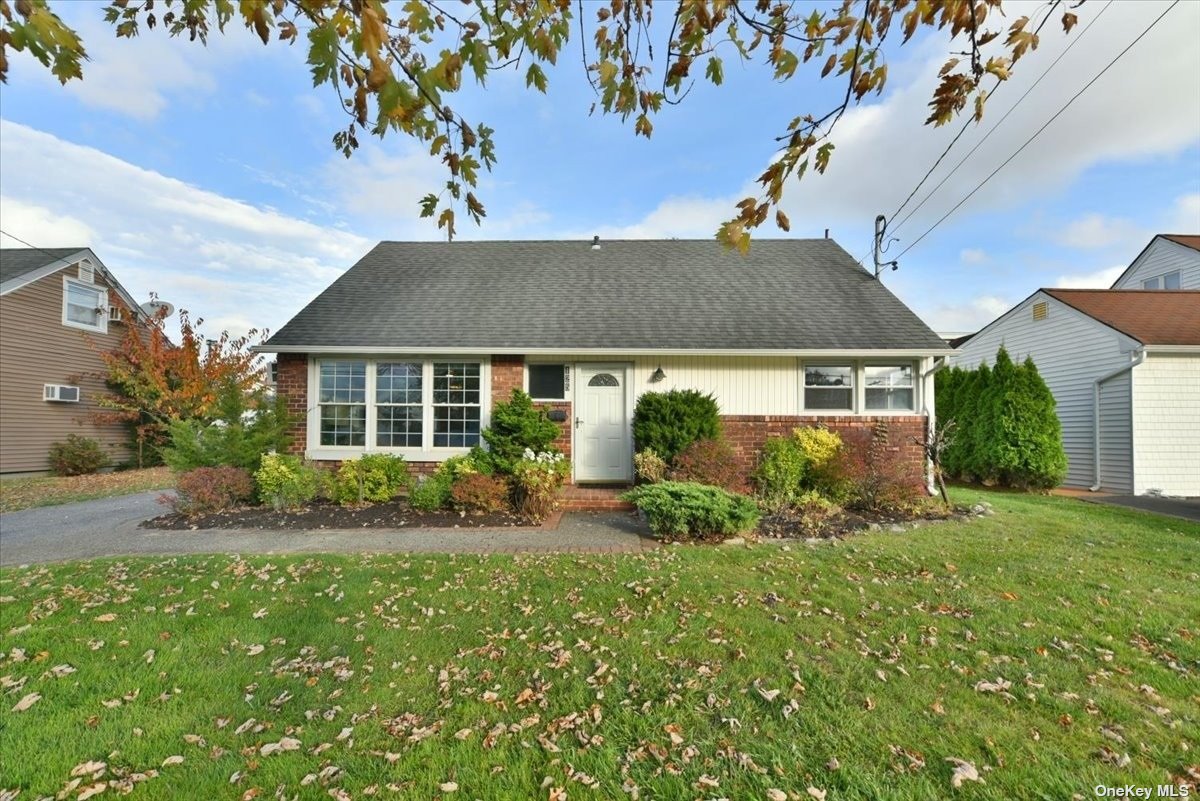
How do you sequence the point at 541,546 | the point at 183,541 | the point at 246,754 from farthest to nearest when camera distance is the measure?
the point at 183,541 < the point at 541,546 < the point at 246,754

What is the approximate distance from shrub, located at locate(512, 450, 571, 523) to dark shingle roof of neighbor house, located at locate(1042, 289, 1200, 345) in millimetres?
13280

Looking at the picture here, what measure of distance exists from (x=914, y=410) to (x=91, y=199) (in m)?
17.1

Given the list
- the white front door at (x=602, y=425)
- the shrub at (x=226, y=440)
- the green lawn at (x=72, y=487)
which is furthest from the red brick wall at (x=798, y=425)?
the green lawn at (x=72, y=487)

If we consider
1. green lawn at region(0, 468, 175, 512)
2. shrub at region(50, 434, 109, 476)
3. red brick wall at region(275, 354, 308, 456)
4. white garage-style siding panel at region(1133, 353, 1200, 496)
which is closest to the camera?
red brick wall at region(275, 354, 308, 456)

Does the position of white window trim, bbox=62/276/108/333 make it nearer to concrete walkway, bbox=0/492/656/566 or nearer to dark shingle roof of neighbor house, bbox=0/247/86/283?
dark shingle roof of neighbor house, bbox=0/247/86/283

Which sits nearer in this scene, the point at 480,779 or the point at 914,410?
the point at 480,779

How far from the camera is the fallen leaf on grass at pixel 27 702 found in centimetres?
302

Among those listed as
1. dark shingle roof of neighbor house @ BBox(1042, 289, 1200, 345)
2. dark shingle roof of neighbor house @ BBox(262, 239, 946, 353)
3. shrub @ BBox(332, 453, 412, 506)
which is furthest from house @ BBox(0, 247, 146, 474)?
dark shingle roof of neighbor house @ BBox(1042, 289, 1200, 345)

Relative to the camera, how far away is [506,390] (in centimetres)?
971

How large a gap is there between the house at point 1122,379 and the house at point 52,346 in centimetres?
2435

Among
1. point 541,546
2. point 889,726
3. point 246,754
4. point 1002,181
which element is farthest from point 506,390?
point 1002,181

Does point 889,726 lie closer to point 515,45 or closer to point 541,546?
point 515,45

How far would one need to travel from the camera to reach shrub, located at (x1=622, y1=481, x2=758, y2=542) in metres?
6.37

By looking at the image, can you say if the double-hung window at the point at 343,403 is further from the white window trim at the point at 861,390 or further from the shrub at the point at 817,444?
the white window trim at the point at 861,390
